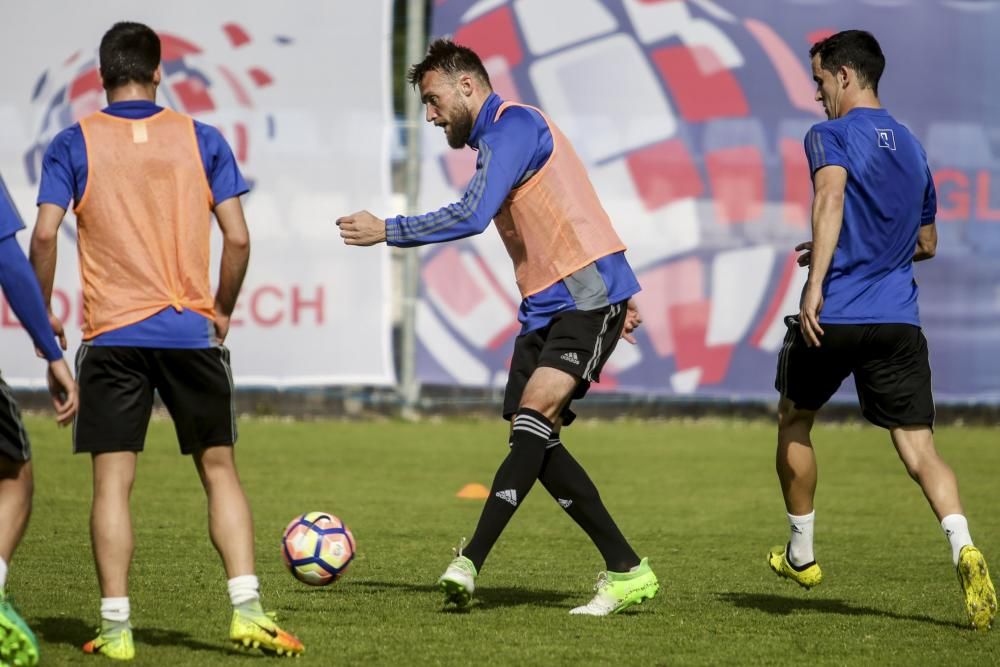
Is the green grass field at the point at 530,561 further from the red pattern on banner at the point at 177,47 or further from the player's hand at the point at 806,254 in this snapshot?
the red pattern on banner at the point at 177,47

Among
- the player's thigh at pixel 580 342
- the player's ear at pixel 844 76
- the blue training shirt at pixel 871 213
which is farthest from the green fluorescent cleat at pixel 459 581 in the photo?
the player's ear at pixel 844 76

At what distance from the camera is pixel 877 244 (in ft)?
19.1

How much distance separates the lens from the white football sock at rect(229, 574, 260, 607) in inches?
186

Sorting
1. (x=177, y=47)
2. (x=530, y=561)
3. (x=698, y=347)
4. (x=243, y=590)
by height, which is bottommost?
(x=698, y=347)

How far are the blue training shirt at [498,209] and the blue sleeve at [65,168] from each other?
3.64 feet

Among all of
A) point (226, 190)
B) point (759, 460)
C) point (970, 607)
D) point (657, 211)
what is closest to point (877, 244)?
point (970, 607)

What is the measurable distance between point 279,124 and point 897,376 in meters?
9.70

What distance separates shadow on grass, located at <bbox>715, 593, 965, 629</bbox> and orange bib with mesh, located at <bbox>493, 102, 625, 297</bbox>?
1.54 meters

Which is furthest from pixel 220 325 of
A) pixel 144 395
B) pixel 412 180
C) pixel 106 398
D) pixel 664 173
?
pixel 664 173

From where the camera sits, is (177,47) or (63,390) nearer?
(63,390)

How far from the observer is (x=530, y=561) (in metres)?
7.23

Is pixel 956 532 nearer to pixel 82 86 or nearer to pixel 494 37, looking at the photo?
pixel 494 37

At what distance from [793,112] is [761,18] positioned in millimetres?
992

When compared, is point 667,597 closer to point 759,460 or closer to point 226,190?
point 226,190
